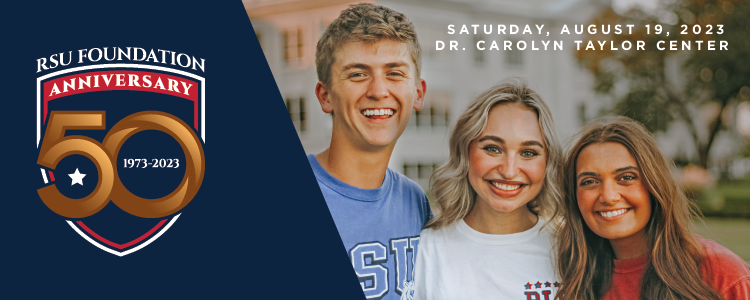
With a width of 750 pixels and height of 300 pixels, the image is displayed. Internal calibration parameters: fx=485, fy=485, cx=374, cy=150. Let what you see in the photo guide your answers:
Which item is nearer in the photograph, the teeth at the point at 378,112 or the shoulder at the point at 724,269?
the shoulder at the point at 724,269

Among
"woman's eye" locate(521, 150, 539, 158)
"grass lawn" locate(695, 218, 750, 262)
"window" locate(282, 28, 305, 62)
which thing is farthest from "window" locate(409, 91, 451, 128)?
"grass lawn" locate(695, 218, 750, 262)

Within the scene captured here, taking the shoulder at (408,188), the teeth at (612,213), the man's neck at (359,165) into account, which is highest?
the man's neck at (359,165)

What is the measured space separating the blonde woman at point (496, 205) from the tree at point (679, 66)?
41 centimetres

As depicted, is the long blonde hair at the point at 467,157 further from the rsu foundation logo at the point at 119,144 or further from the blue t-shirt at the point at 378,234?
the rsu foundation logo at the point at 119,144

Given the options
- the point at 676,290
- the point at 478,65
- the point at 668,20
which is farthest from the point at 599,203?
the point at 668,20

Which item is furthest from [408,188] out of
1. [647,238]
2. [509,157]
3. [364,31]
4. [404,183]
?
[647,238]

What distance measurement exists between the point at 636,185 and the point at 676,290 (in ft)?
1.44

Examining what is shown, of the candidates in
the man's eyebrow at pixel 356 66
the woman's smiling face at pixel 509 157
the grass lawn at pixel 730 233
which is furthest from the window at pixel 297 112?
→ the grass lawn at pixel 730 233

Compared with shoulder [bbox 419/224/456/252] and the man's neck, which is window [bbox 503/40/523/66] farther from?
shoulder [bbox 419/224/456/252]

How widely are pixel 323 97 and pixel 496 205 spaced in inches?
34.7

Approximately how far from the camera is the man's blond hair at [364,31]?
6.65 ft

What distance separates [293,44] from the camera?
86.5 inches

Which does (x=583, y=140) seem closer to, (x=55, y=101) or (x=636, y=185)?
(x=636, y=185)

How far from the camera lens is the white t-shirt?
6.82ft
